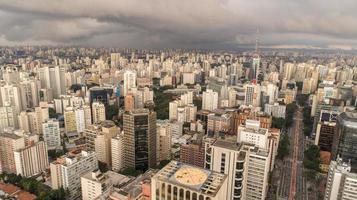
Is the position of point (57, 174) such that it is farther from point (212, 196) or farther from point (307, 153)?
point (307, 153)

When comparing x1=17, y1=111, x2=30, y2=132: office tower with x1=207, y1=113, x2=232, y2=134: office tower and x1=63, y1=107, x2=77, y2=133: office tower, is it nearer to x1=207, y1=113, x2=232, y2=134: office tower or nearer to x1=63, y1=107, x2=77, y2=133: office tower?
x1=63, y1=107, x2=77, y2=133: office tower

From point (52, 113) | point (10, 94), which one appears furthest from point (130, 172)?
point (10, 94)

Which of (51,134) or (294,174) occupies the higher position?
(51,134)

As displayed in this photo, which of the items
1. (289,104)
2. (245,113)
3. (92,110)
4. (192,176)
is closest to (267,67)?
(289,104)

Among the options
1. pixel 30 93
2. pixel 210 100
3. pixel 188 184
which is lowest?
pixel 210 100

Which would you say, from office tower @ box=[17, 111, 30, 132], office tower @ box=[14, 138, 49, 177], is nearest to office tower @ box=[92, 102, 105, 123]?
office tower @ box=[17, 111, 30, 132]

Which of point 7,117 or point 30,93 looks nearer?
point 7,117

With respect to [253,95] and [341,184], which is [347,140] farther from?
[253,95]

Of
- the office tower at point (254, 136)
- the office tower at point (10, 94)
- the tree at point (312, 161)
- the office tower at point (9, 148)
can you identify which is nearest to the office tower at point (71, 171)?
the office tower at point (9, 148)
